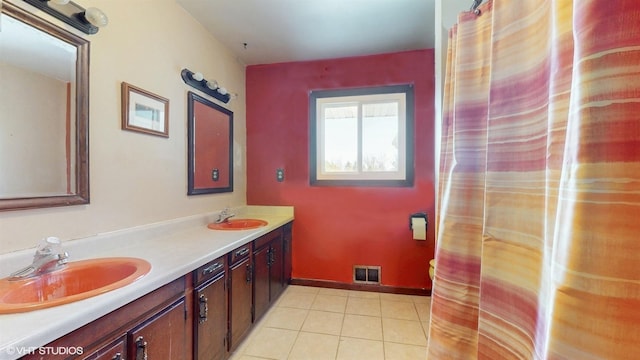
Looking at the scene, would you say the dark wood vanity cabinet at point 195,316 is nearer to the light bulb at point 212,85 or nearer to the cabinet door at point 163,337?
the cabinet door at point 163,337

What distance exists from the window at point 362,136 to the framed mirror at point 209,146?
33.9 inches

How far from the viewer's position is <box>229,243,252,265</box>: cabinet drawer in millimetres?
1692

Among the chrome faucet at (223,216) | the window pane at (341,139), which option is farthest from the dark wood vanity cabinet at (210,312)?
the window pane at (341,139)

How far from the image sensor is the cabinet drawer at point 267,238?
208cm

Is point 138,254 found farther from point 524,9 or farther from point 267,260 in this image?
point 524,9

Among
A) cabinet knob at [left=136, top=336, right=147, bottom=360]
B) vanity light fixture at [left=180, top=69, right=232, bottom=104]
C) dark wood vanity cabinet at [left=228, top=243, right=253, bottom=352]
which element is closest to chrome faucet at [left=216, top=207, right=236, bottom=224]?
dark wood vanity cabinet at [left=228, top=243, right=253, bottom=352]

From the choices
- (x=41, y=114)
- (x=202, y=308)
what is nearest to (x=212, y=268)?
(x=202, y=308)

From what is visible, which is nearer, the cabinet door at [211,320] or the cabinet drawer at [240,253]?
the cabinet door at [211,320]

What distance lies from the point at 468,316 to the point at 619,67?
841 mm

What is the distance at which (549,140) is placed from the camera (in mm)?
610

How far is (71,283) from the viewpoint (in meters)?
1.11

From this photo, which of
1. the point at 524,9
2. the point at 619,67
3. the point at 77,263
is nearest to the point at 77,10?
the point at 77,263

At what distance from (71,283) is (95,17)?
1.21 meters

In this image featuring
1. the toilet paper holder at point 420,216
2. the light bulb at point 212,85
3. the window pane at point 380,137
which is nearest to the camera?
the light bulb at point 212,85
